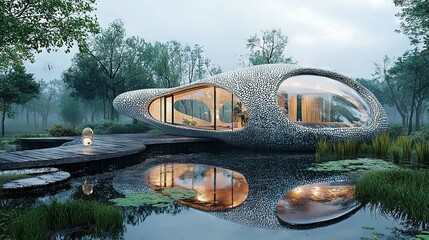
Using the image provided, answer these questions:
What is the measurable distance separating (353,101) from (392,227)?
24.6ft

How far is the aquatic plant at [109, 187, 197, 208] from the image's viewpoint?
4.35m

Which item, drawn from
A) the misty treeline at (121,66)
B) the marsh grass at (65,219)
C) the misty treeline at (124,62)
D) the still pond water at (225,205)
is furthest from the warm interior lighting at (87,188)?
the misty treeline at (124,62)

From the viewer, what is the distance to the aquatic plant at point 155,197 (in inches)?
171

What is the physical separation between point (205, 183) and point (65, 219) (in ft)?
8.61

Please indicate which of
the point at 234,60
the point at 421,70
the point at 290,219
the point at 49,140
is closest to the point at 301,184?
the point at 290,219

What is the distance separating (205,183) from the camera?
224 inches

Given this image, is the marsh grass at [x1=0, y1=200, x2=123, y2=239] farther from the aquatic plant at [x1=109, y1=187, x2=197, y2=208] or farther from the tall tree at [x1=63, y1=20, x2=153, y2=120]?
the tall tree at [x1=63, y1=20, x2=153, y2=120]

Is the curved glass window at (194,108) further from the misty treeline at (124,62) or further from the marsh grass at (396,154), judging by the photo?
the misty treeline at (124,62)

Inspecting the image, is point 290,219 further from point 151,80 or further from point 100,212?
point 151,80

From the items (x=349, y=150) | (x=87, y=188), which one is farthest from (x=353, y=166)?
(x=87, y=188)

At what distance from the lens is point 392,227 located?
360 centimetres

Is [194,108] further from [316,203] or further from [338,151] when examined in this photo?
[316,203]

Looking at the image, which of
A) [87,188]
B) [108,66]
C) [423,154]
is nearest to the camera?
[87,188]

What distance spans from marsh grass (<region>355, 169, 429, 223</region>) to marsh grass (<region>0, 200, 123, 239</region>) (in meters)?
3.23
